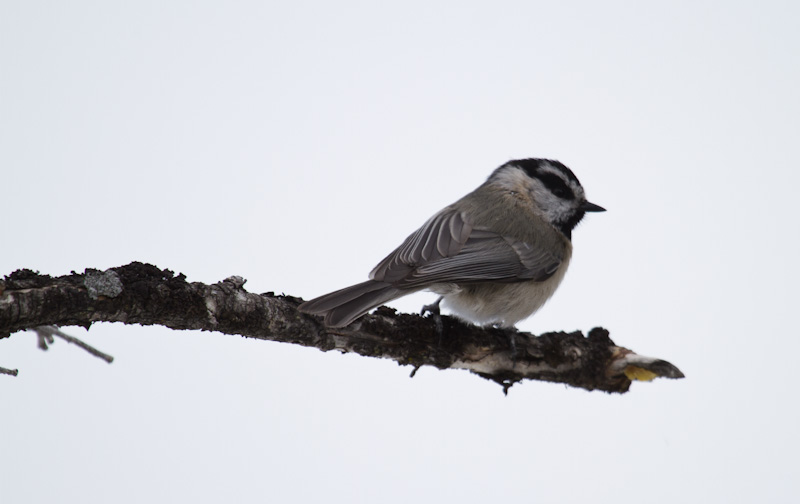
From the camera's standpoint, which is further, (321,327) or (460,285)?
(460,285)

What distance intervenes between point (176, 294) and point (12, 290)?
0.65m

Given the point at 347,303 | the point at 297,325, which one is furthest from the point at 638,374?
the point at 297,325

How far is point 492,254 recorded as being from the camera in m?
4.37

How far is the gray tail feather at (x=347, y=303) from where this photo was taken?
3318 mm

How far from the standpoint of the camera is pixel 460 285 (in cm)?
412

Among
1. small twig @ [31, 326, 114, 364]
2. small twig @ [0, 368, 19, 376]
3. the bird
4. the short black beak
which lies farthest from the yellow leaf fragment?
small twig @ [0, 368, 19, 376]

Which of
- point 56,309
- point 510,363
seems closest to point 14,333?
point 56,309

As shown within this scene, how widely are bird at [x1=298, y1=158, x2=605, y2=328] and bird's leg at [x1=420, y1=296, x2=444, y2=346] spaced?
12 millimetres

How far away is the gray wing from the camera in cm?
387

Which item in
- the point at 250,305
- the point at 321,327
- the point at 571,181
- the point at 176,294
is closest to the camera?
the point at 176,294

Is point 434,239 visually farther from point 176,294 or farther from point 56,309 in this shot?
point 56,309

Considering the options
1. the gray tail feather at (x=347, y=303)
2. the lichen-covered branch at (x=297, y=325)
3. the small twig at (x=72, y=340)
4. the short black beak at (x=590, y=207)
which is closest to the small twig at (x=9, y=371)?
the lichen-covered branch at (x=297, y=325)

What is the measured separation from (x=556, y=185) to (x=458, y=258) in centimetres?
148

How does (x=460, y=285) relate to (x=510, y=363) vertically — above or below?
above
